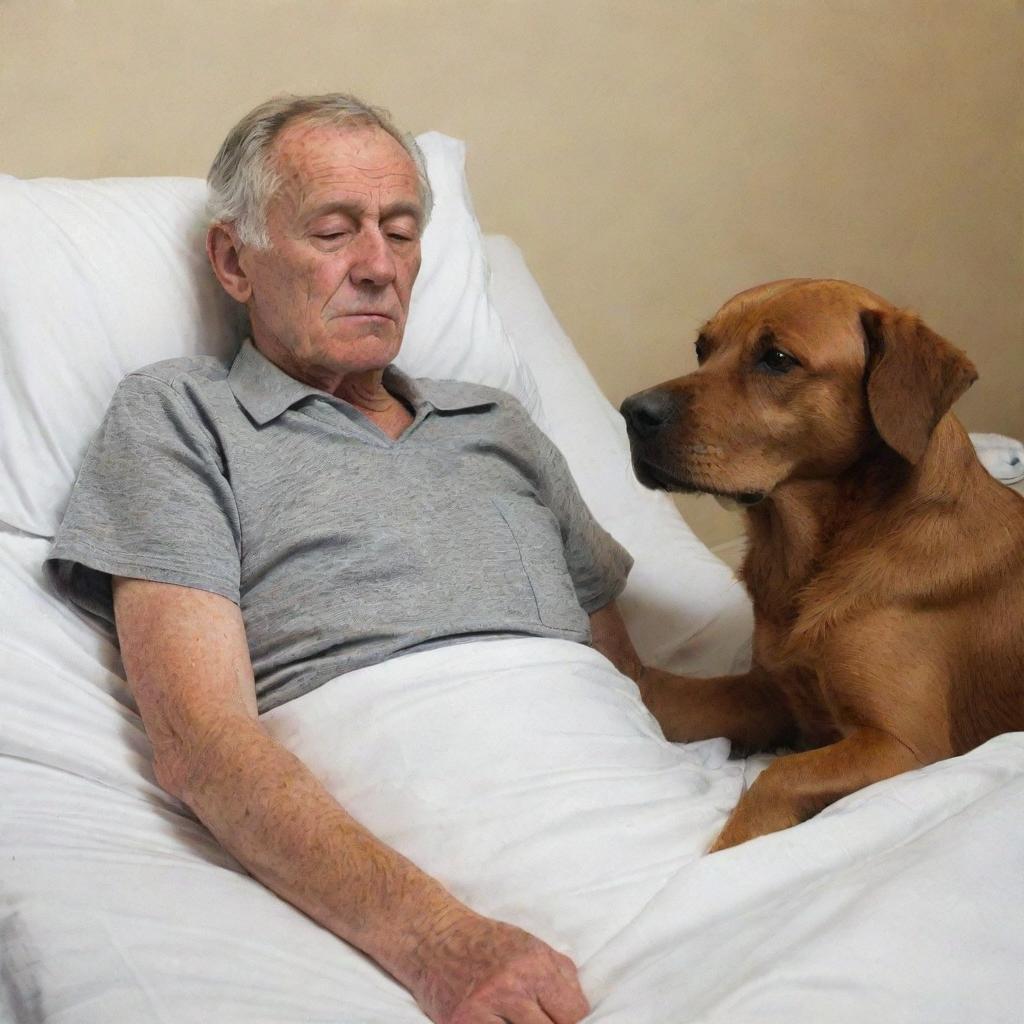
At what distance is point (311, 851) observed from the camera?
3.73ft

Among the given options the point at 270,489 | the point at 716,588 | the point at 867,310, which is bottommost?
the point at 716,588

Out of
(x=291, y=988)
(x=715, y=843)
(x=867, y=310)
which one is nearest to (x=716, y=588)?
(x=867, y=310)

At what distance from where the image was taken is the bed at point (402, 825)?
0.95 meters

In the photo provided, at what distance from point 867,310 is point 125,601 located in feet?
3.02

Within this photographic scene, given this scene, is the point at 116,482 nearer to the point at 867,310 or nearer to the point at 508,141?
the point at 867,310

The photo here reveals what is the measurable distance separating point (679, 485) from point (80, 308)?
765mm

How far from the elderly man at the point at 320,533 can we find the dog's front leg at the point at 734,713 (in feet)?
0.32

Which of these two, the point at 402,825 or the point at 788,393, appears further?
the point at 788,393

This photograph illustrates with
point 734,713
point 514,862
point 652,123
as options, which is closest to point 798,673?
point 734,713

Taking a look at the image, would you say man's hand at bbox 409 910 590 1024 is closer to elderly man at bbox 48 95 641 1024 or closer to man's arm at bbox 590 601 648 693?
elderly man at bbox 48 95 641 1024

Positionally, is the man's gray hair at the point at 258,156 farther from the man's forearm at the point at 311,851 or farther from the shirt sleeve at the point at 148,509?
the man's forearm at the point at 311,851

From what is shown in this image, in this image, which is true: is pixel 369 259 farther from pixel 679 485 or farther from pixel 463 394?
pixel 679 485

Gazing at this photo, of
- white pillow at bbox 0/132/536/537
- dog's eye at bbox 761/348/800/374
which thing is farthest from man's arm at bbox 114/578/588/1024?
dog's eye at bbox 761/348/800/374

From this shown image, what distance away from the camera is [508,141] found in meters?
2.38
